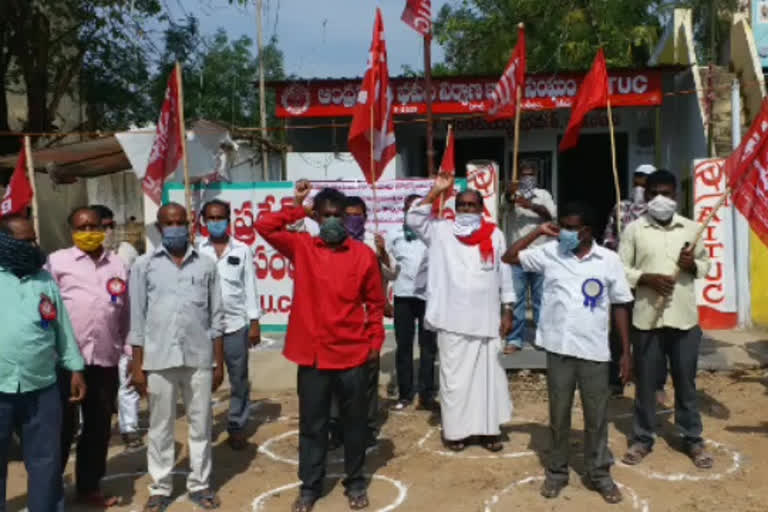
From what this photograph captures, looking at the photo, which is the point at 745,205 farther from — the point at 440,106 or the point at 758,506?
the point at 440,106

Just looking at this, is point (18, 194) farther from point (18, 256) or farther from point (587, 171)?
point (587, 171)

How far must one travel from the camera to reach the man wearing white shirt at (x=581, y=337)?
4668mm

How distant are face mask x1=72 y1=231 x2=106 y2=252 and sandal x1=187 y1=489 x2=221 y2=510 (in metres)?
1.57

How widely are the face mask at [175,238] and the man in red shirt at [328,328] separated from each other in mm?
460

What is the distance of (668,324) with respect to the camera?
16.7 ft

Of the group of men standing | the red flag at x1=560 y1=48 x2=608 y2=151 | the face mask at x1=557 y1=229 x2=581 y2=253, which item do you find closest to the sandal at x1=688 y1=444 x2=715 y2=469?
the group of men standing

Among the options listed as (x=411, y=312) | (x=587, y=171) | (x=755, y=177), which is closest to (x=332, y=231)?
(x=411, y=312)

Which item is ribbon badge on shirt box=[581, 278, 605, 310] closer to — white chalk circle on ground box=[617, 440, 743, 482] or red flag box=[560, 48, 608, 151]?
white chalk circle on ground box=[617, 440, 743, 482]

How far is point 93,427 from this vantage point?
4.80 m

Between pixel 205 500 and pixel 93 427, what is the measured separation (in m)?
0.80

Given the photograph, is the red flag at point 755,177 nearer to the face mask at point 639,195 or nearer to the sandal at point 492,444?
the face mask at point 639,195

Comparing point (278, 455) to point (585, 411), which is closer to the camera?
point (585, 411)

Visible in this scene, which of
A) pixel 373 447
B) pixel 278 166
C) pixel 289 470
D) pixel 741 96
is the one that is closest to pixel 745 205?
pixel 373 447

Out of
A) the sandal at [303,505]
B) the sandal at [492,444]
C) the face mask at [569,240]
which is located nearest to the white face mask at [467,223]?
the face mask at [569,240]
